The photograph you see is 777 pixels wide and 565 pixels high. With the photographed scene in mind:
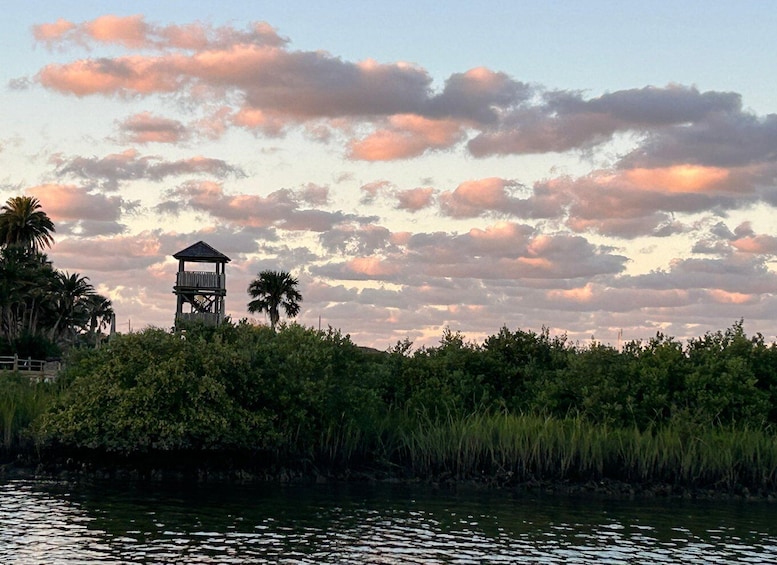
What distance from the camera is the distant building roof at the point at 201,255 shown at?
249 ft

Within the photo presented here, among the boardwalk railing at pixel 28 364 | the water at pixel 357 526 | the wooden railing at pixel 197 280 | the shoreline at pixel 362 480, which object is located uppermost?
the wooden railing at pixel 197 280

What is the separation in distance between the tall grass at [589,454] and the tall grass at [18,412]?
14.4m

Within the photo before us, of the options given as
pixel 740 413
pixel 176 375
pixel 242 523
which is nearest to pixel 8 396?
pixel 176 375

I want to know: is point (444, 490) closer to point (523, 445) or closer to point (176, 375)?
point (523, 445)

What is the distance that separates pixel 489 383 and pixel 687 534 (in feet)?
63.5

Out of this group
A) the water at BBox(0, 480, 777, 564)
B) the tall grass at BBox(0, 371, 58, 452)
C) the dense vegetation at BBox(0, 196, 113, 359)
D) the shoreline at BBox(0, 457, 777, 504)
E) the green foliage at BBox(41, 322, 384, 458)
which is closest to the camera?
the water at BBox(0, 480, 777, 564)

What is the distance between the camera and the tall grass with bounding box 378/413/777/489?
3634cm

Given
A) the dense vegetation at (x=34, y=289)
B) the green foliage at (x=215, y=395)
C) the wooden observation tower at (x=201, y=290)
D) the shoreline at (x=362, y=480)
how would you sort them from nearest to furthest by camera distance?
the green foliage at (x=215, y=395), the shoreline at (x=362, y=480), the wooden observation tower at (x=201, y=290), the dense vegetation at (x=34, y=289)

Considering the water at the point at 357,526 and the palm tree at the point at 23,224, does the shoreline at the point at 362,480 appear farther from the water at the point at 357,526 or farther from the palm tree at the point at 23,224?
the palm tree at the point at 23,224

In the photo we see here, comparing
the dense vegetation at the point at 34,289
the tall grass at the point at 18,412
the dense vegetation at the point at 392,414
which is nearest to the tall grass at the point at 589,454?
the dense vegetation at the point at 392,414

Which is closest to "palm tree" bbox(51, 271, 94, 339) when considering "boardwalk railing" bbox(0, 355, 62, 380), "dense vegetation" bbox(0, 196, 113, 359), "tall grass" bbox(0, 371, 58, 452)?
"dense vegetation" bbox(0, 196, 113, 359)

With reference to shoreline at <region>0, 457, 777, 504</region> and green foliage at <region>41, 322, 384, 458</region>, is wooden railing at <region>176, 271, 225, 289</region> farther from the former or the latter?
shoreline at <region>0, 457, 777, 504</region>

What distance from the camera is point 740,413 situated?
136 ft

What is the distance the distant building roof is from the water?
4246cm
